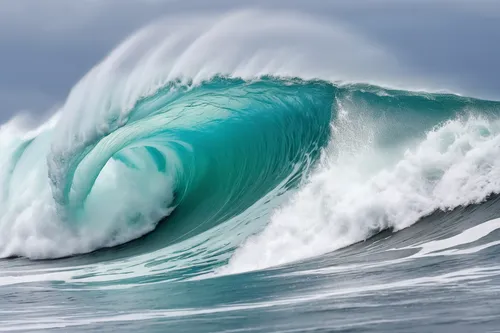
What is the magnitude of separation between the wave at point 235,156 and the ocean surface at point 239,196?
3 cm

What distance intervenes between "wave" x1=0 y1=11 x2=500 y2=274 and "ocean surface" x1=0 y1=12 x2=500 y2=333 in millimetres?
27

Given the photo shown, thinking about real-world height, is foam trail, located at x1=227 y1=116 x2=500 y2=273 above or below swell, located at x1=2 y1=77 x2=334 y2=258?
below

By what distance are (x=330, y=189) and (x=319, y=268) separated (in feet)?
8.32

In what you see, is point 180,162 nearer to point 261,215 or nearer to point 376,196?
point 261,215

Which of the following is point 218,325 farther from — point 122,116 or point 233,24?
point 233,24

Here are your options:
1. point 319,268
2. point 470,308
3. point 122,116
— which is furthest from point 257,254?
point 470,308

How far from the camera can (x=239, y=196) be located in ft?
43.3

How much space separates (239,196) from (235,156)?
1.16 meters

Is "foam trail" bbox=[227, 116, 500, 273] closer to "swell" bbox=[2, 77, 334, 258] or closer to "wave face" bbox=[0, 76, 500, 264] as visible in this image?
"wave face" bbox=[0, 76, 500, 264]

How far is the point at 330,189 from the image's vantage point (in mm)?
11492

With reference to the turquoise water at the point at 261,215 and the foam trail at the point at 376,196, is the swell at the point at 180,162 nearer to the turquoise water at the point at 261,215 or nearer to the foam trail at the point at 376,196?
the turquoise water at the point at 261,215

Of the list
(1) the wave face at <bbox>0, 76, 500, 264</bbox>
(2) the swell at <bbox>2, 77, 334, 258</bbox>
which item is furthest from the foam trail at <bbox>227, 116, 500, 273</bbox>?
(2) the swell at <bbox>2, 77, 334, 258</bbox>

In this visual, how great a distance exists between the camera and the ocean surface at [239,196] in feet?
26.6

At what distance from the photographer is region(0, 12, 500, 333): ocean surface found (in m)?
8.11
